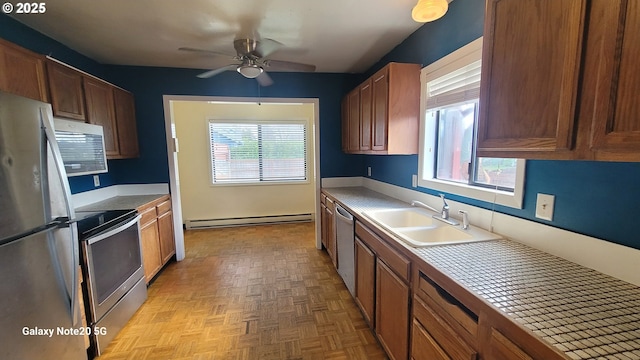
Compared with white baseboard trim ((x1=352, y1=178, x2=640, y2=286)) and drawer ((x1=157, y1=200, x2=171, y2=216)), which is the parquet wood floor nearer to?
drawer ((x1=157, y1=200, x2=171, y2=216))

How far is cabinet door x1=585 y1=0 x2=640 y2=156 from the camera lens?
682 mm

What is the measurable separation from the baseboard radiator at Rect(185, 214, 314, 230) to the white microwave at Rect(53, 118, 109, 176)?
8.56ft

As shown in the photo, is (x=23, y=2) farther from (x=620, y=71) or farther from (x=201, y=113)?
(x=620, y=71)

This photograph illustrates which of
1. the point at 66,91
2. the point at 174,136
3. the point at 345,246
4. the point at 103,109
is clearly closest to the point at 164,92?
the point at 174,136

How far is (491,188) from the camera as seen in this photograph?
5.36 feet

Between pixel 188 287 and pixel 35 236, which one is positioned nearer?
pixel 35 236

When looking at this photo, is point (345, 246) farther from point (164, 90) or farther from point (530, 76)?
point (164, 90)

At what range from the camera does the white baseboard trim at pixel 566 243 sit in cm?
97

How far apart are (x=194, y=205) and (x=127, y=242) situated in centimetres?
256

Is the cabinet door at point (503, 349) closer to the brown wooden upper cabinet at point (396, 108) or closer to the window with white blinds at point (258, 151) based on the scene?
the brown wooden upper cabinet at point (396, 108)

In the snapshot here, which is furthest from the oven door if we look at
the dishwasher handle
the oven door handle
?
the dishwasher handle

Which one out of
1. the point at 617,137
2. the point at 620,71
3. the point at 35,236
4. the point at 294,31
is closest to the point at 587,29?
the point at 620,71

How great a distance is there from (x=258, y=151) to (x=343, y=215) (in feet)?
9.55

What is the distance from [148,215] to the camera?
2734 millimetres
